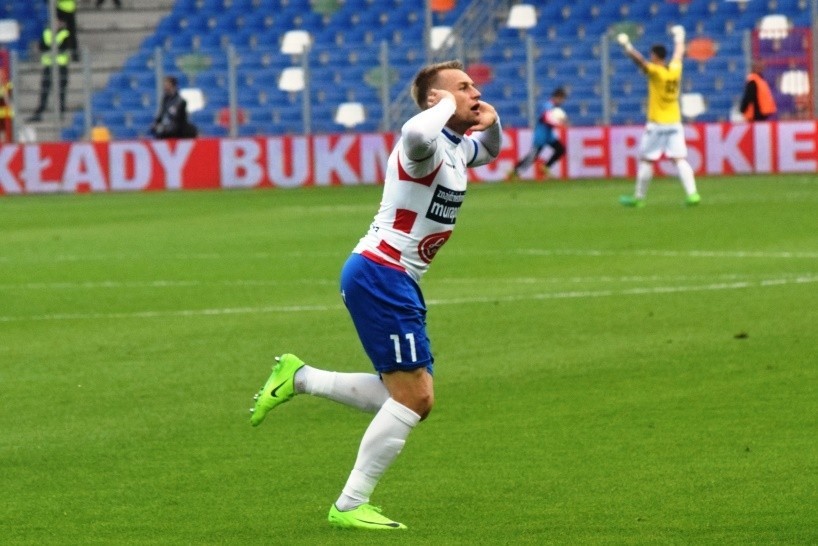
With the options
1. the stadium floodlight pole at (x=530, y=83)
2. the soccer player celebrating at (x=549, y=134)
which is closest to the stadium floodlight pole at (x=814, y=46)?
the soccer player celebrating at (x=549, y=134)

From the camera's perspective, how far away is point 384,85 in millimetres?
33719

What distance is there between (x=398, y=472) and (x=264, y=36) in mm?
32094

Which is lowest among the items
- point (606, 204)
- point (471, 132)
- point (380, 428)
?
point (606, 204)

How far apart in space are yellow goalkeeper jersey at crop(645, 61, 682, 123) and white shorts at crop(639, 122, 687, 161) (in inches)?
3.7

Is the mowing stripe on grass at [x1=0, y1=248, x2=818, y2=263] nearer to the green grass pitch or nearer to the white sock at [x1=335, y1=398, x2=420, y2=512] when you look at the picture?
the green grass pitch

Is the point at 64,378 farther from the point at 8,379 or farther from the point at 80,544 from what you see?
the point at 80,544

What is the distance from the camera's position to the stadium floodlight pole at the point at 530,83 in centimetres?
3281

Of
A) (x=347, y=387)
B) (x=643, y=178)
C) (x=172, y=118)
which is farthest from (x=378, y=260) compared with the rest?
(x=172, y=118)

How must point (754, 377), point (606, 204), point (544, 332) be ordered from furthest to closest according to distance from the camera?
1. point (606, 204)
2. point (544, 332)
3. point (754, 377)

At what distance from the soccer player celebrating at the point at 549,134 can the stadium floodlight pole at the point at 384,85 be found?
2.85m

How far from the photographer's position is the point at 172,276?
55.8ft

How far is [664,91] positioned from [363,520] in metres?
17.7

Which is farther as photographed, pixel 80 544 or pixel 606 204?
pixel 606 204

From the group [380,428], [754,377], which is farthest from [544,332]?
[380,428]
